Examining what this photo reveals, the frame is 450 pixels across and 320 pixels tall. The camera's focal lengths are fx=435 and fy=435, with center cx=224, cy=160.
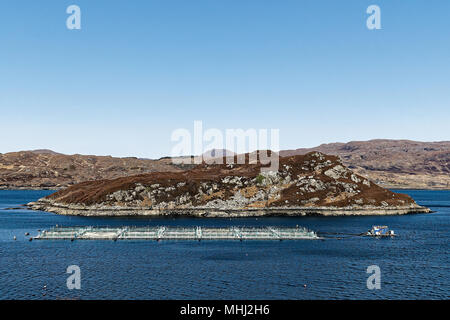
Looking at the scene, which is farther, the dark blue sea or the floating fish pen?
the floating fish pen

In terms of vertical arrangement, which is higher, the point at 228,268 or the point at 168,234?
the point at 228,268

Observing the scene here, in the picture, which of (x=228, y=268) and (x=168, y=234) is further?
(x=168, y=234)

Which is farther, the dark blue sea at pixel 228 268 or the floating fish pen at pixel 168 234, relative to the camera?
the floating fish pen at pixel 168 234

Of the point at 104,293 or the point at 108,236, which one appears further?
the point at 108,236
